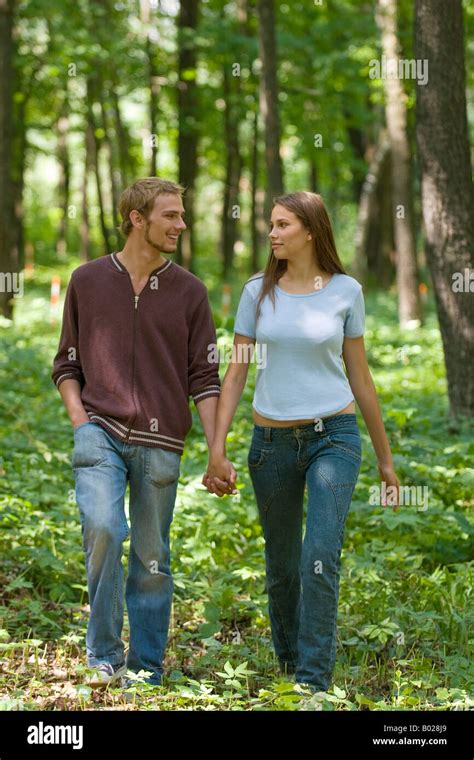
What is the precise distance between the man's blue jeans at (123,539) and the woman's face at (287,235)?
3.59 feet

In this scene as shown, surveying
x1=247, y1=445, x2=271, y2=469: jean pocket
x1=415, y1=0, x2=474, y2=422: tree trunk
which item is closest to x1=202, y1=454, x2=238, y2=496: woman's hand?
x1=247, y1=445, x2=271, y2=469: jean pocket

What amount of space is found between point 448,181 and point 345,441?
5.72 m

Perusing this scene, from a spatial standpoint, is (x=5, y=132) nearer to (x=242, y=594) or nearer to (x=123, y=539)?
(x=242, y=594)

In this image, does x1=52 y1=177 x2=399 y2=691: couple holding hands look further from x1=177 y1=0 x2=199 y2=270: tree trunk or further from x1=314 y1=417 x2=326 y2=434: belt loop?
x1=177 y1=0 x2=199 y2=270: tree trunk

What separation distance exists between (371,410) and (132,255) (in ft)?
4.47

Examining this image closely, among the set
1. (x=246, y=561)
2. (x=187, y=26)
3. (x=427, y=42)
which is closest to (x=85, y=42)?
(x=187, y=26)

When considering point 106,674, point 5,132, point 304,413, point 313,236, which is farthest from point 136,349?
point 5,132

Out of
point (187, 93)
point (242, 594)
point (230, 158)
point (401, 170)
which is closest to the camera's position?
point (242, 594)

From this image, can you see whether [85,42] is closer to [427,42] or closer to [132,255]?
[427,42]

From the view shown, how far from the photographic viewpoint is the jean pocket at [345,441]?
492cm

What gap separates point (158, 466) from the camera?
4980 mm

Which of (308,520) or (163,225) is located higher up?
(163,225)

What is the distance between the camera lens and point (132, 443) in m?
4.96

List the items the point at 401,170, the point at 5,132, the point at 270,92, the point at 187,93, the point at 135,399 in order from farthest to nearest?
1. the point at 187,93
2. the point at 401,170
3. the point at 5,132
4. the point at 270,92
5. the point at 135,399
